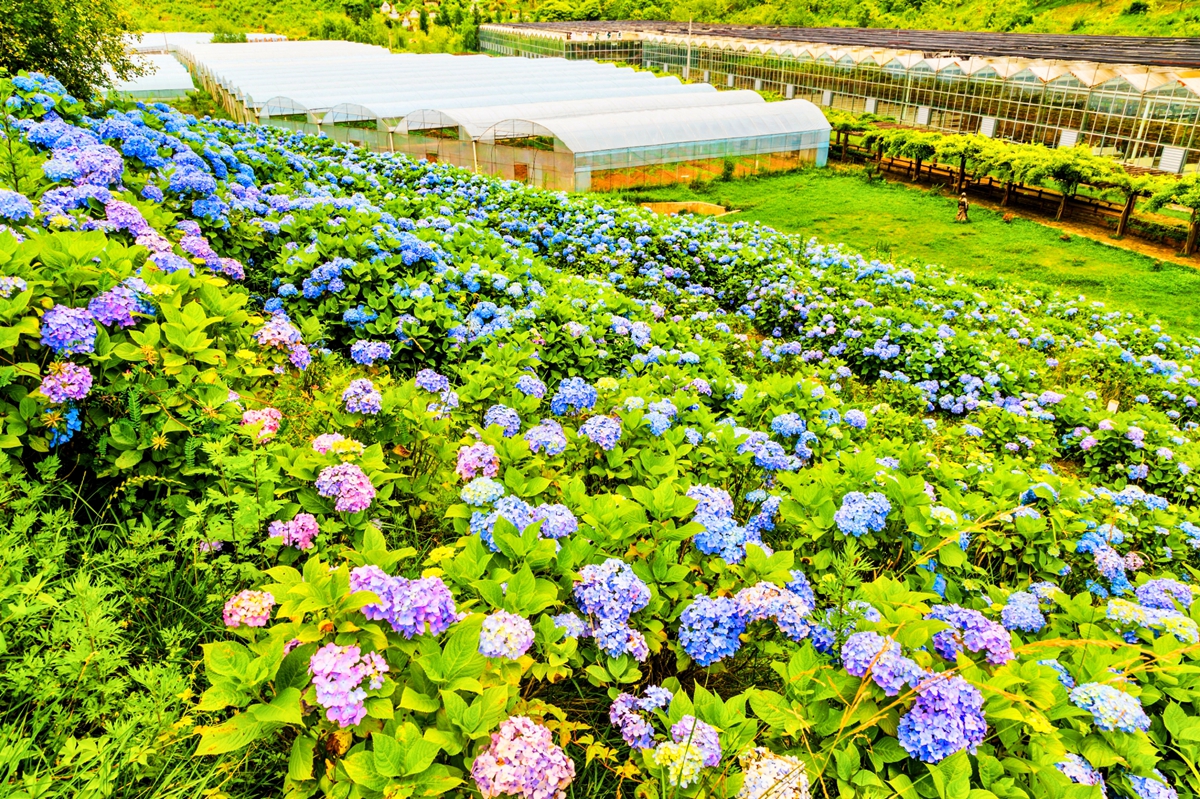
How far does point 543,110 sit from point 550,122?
5.31 ft

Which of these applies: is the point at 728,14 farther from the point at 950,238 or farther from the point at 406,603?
the point at 406,603

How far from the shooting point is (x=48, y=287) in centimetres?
276

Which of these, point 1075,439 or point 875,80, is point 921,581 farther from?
point 875,80

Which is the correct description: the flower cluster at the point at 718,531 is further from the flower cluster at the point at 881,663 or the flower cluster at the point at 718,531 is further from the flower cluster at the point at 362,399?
the flower cluster at the point at 362,399

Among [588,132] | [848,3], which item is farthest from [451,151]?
[848,3]

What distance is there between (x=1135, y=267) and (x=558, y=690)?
19.8 meters

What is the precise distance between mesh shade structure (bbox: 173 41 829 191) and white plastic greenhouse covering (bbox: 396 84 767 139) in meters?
0.04

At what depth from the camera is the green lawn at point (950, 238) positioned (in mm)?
14445

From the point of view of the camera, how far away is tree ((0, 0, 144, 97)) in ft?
26.4

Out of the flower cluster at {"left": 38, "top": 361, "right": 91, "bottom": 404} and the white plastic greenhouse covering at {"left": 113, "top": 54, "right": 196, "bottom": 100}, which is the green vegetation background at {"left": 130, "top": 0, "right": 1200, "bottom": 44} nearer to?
the white plastic greenhouse covering at {"left": 113, "top": 54, "right": 196, "bottom": 100}

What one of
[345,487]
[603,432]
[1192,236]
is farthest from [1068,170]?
[345,487]

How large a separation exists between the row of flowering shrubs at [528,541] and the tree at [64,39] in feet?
13.8

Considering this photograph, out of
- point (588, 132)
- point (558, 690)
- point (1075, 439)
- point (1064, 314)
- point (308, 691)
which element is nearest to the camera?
point (308, 691)

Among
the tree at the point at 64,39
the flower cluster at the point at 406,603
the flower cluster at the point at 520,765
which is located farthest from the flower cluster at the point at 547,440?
the tree at the point at 64,39
